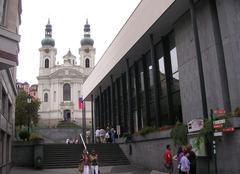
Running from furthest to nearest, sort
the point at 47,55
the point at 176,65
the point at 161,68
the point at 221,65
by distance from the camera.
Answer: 1. the point at 47,55
2. the point at 161,68
3. the point at 176,65
4. the point at 221,65

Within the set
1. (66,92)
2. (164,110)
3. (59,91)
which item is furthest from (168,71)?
(66,92)

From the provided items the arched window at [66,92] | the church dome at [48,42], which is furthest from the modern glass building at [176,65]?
the church dome at [48,42]

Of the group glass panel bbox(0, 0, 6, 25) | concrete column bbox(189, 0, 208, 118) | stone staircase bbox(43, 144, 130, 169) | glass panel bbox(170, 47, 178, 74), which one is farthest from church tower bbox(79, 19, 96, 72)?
glass panel bbox(0, 0, 6, 25)

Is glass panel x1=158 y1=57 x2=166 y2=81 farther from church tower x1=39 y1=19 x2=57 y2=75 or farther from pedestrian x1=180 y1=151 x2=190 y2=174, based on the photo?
church tower x1=39 y1=19 x2=57 y2=75

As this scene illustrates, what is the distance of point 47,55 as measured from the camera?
110 metres

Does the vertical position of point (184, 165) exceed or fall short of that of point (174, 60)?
it falls short

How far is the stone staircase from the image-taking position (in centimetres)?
2558

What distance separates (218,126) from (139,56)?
17313mm

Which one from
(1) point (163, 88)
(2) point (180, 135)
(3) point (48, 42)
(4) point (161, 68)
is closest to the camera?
(2) point (180, 135)

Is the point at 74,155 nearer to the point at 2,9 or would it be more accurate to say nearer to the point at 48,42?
the point at 2,9

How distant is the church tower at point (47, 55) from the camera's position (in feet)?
347

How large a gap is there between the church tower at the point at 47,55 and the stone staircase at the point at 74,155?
256 ft

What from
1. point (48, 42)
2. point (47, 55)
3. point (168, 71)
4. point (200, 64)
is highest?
point (48, 42)

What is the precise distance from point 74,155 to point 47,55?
86539 millimetres
